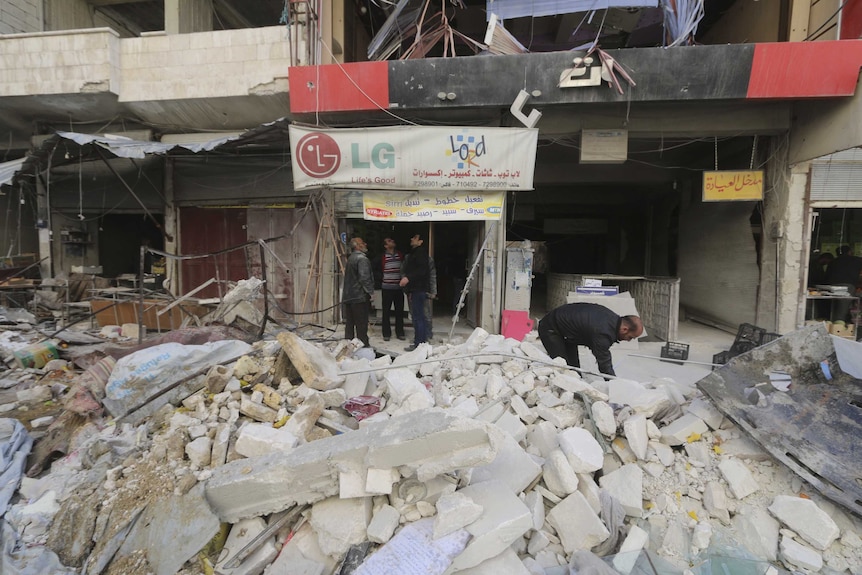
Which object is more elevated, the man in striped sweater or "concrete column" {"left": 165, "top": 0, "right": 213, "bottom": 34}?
"concrete column" {"left": 165, "top": 0, "right": 213, "bottom": 34}

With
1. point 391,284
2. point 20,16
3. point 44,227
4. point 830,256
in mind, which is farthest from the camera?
point 44,227

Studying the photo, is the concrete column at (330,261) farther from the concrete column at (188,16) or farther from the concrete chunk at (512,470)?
the concrete chunk at (512,470)

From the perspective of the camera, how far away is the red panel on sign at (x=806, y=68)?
5.40 metres

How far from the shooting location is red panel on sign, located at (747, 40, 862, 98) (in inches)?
213

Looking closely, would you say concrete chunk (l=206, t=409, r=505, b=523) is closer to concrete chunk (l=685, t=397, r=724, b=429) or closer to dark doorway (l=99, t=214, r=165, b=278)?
concrete chunk (l=685, t=397, r=724, b=429)

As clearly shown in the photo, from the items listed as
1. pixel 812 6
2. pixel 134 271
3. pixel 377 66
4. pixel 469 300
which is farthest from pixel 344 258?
pixel 812 6

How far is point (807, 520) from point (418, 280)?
4.81 m

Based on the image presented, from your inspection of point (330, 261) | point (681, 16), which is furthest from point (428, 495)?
point (681, 16)

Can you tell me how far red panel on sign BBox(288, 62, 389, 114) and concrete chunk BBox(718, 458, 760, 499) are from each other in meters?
6.07

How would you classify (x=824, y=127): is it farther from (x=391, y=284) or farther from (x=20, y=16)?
(x=20, y=16)

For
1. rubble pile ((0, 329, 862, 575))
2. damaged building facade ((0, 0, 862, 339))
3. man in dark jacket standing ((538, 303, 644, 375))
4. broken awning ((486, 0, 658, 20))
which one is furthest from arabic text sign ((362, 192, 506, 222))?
rubble pile ((0, 329, 862, 575))

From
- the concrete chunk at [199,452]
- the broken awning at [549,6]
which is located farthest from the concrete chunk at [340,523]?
the broken awning at [549,6]

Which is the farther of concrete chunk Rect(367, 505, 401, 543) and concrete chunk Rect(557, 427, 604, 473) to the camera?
concrete chunk Rect(557, 427, 604, 473)

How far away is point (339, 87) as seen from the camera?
616cm
